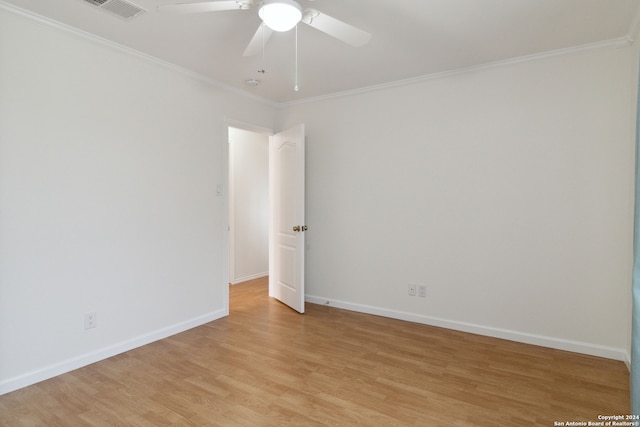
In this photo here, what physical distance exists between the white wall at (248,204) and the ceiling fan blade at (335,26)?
364cm

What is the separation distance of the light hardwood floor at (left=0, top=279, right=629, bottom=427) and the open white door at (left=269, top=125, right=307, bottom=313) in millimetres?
860

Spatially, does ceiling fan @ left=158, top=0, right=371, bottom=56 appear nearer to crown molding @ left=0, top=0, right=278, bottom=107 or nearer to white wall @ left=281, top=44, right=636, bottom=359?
crown molding @ left=0, top=0, right=278, bottom=107

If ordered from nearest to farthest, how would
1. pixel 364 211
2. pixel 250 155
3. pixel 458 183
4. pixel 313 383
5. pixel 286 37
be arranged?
pixel 313 383, pixel 286 37, pixel 458 183, pixel 364 211, pixel 250 155

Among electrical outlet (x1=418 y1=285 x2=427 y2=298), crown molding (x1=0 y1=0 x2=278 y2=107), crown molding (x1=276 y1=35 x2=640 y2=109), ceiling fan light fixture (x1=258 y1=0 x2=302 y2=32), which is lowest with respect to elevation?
electrical outlet (x1=418 y1=285 x2=427 y2=298)

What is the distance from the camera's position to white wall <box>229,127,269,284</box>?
5.52 meters

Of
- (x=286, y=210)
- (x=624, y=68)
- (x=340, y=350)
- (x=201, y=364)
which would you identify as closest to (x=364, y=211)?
(x=286, y=210)

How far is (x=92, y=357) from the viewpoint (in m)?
2.76

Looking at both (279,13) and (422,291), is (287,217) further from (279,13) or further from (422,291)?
(279,13)

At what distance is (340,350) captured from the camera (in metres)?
3.03

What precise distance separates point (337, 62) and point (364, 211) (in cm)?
163

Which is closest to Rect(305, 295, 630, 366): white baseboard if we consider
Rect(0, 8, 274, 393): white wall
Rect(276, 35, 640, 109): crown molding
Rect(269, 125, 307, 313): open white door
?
Rect(269, 125, 307, 313): open white door

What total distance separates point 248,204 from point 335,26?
406 centimetres

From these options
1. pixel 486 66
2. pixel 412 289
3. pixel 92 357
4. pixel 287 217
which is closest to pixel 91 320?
pixel 92 357

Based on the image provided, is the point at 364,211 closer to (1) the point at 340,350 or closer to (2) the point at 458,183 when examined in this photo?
(2) the point at 458,183
